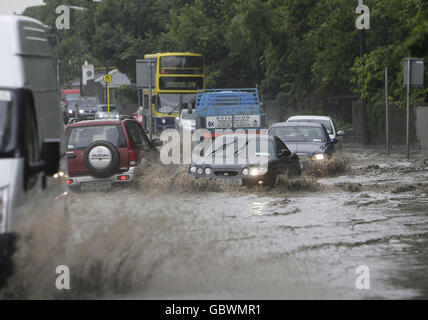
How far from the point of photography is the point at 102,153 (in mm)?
16531

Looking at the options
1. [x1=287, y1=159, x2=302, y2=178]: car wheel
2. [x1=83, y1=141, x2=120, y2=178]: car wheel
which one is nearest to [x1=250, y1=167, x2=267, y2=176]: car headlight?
[x1=287, y1=159, x2=302, y2=178]: car wheel

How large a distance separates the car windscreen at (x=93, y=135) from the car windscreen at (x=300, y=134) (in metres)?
6.25

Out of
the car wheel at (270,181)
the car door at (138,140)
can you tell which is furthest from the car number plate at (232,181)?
the car door at (138,140)

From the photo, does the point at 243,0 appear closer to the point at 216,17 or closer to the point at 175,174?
the point at 216,17

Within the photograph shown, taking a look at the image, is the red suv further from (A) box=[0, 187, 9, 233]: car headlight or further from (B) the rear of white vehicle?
(B) the rear of white vehicle

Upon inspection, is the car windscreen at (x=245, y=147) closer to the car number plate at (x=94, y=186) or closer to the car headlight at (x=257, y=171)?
the car headlight at (x=257, y=171)

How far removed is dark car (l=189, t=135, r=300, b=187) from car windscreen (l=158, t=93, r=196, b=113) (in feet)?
80.5

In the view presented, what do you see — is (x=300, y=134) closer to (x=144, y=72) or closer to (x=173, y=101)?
(x=144, y=72)

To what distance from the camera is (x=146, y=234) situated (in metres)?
9.73

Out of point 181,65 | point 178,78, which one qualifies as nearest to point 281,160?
point 181,65

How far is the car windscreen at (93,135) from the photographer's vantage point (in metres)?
17.6

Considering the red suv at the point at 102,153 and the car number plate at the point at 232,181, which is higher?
the red suv at the point at 102,153

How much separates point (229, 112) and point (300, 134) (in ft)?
25.3

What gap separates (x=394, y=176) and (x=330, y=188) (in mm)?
3698
